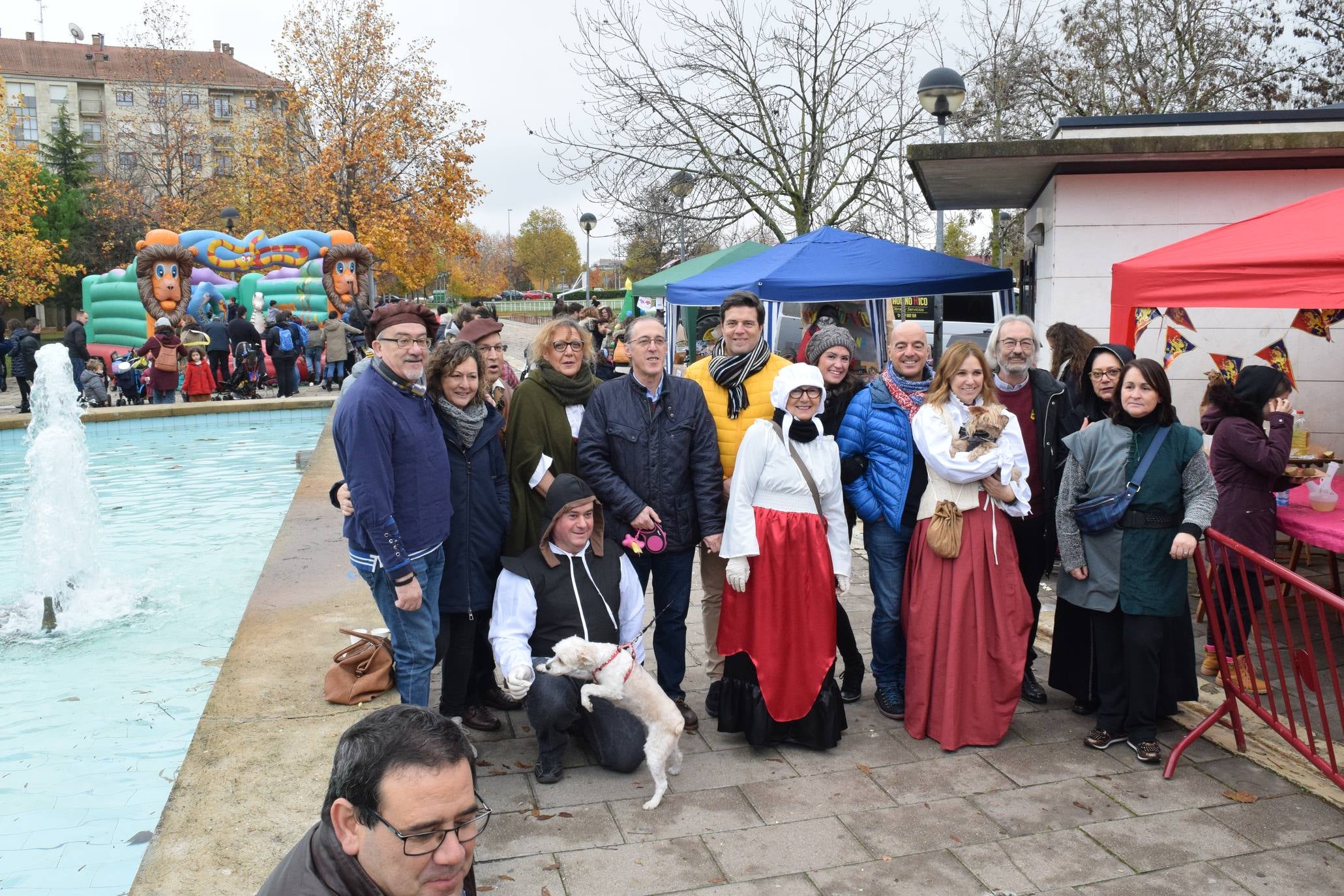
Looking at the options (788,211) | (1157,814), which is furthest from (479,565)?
(788,211)

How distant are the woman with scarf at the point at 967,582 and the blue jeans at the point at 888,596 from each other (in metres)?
0.19

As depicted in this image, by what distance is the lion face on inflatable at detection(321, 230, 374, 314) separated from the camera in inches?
931

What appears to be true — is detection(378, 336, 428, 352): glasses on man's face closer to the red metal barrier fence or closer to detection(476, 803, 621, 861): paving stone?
detection(476, 803, 621, 861): paving stone

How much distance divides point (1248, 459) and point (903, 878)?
110 inches

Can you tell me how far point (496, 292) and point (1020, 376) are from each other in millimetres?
84934

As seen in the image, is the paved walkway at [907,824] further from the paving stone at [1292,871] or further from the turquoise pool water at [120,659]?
the turquoise pool water at [120,659]

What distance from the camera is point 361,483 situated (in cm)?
356

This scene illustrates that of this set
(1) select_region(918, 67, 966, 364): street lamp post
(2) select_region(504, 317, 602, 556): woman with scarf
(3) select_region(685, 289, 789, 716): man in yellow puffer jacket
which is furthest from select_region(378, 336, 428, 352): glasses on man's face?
(1) select_region(918, 67, 966, 364): street lamp post

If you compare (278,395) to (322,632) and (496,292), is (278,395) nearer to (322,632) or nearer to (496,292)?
(322,632)

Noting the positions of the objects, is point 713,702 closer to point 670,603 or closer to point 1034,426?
point 670,603

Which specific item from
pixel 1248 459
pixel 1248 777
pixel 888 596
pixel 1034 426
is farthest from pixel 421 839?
pixel 1248 459

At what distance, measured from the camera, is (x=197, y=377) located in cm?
1736

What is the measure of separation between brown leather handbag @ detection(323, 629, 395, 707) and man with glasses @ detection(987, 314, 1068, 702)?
290 centimetres

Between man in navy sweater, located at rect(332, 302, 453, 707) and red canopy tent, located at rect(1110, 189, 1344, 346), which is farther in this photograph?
red canopy tent, located at rect(1110, 189, 1344, 346)
